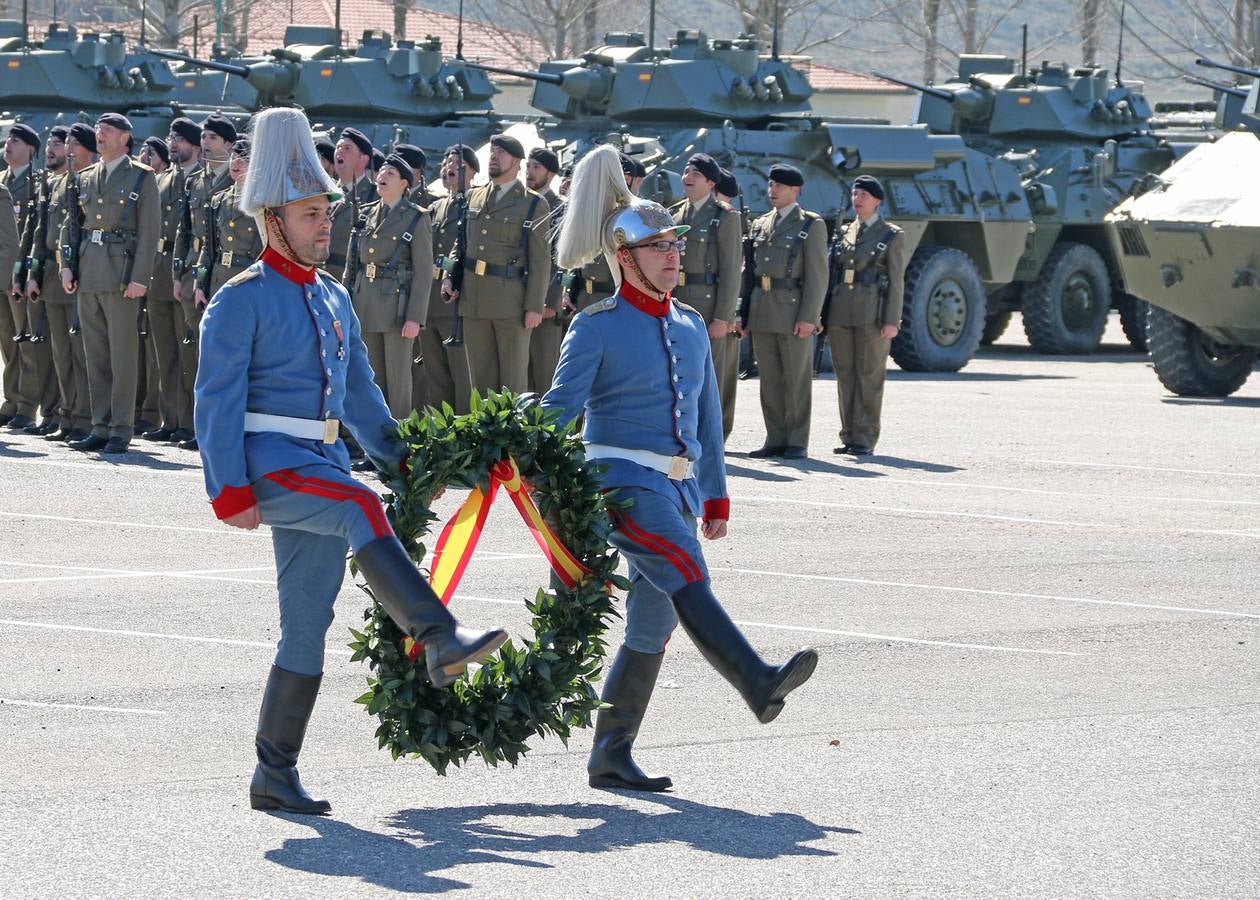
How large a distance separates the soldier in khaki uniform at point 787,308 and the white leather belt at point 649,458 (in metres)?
8.73

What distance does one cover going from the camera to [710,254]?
15148 millimetres

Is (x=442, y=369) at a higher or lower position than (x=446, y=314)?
lower

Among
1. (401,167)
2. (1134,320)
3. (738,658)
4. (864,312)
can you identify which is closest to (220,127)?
(401,167)

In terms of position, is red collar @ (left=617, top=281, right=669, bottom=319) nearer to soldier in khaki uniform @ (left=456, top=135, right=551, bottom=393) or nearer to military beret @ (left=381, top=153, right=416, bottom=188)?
military beret @ (left=381, top=153, right=416, bottom=188)

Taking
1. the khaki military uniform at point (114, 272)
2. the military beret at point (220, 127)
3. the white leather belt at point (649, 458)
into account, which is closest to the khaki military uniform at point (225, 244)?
the khaki military uniform at point (114, 272)

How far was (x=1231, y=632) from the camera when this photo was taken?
361 inches

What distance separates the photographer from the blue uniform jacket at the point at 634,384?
22.0 ft

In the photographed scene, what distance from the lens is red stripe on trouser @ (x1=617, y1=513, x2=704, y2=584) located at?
651 centimetres

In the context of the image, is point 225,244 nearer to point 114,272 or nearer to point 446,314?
point 114,272

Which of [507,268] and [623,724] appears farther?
[507,268]

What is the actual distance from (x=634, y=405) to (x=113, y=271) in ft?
28.0

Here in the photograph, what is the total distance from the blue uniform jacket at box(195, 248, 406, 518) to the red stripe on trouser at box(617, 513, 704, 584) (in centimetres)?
69

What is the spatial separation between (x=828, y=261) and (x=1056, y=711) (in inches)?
336

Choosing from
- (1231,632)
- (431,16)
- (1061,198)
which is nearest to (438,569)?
(1231,632)
